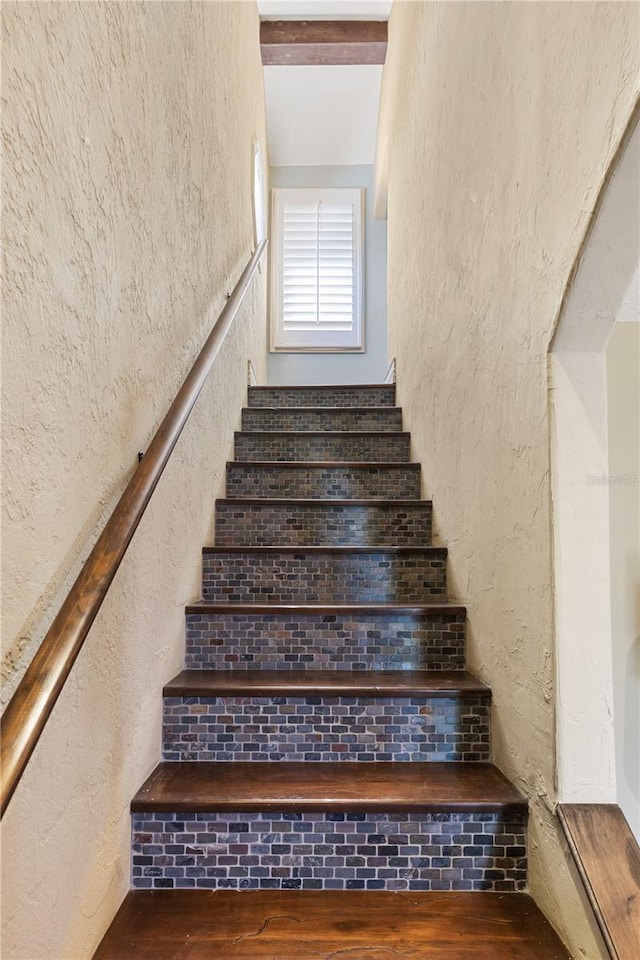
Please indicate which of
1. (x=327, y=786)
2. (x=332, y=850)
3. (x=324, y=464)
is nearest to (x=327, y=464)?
(x=324, y=464)

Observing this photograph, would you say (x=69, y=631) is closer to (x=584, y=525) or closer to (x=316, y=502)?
(x=584, y=525)

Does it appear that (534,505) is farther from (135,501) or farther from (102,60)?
(102,60)

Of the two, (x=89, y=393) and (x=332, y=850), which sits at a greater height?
(x=89, y=393)

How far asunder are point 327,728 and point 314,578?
54 cm

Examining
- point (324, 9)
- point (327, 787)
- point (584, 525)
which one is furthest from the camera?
point (324, 9)

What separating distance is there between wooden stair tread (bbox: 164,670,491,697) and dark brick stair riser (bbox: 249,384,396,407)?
190cm

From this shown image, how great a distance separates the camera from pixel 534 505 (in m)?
1.07

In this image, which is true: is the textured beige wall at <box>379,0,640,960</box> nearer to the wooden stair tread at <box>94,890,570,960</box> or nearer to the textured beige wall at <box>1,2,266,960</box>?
the wooden stair tread at <box>94,890,570,960</box>

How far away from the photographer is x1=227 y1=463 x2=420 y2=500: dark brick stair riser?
221 centimetres

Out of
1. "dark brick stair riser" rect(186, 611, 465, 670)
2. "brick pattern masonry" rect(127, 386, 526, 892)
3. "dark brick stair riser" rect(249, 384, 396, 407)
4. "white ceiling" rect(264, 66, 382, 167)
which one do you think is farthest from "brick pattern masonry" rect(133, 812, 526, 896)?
"white ceiling" rect(264, 66, 382, 167)

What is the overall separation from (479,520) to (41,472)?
1086mm

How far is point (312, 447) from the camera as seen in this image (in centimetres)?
245

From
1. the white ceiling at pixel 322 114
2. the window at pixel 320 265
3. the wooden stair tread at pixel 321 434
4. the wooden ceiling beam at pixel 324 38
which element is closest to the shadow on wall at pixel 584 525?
the wooden stair tread at pixel 321 434

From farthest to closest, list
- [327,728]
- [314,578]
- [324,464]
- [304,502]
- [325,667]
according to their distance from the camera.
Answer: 1. [324,464]
2. [304,502]
3. [314,578]
4. [325,667]
5. [327,728]
